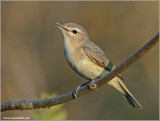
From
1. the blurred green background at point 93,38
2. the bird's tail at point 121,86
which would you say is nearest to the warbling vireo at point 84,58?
the bird's tail at point 121,86

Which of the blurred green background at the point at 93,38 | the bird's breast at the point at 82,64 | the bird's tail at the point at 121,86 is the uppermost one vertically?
the blurred green background at the point at 93,38

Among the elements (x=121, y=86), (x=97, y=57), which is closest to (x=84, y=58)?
(x=97, y=57)

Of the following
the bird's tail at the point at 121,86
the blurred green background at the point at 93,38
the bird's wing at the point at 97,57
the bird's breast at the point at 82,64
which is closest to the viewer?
the bird's breast at the point at 82,64

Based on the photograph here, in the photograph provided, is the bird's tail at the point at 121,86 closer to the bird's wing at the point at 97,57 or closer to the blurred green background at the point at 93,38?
the bird's wing at the point at 97,57

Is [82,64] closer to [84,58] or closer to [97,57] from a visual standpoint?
[84,58]

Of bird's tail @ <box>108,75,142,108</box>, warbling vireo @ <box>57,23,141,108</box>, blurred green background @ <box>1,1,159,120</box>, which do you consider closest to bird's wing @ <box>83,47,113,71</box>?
warbling vireo @ <box>57,23,141,108</box>

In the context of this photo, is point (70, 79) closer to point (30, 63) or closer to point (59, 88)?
point (59, 88)

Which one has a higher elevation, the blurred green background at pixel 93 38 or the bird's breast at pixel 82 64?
the blurred green background at pixel 93 38
